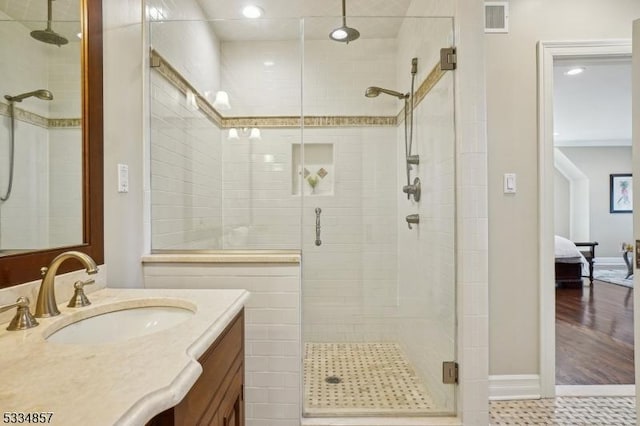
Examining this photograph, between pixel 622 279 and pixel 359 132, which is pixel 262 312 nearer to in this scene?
pixel 359 132

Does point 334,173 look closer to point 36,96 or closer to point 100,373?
point 36,96

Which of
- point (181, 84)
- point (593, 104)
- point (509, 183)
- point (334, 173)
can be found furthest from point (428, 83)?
point (593, 104)

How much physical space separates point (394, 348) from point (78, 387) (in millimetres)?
2239

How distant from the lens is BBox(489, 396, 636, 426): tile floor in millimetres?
1700

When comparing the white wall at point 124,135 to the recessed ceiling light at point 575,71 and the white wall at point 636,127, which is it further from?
the recessed ceiling light at point 575,71

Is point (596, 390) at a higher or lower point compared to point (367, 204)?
lower

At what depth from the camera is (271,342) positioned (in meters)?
1.61

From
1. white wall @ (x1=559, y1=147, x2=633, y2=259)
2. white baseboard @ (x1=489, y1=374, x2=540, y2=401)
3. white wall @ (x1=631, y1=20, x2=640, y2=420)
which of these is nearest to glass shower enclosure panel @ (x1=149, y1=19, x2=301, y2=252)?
white baseboard @ (x1=489, y1=374, x2=540, y2=401)

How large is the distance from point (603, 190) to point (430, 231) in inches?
278

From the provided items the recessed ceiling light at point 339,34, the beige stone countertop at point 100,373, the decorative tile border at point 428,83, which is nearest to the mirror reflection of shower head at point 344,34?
the recessed ceiling light at point 339,34

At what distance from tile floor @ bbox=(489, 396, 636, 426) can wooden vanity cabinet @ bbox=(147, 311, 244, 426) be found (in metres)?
1.46

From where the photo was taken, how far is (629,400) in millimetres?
1886

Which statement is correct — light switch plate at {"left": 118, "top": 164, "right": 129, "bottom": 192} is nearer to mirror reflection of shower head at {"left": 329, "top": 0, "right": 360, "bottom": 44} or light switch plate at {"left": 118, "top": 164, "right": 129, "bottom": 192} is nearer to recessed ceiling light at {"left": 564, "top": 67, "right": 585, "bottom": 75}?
mirror reflection of shower head at {"left": 329, "top": 0, "right": 360, "bottom": 44}

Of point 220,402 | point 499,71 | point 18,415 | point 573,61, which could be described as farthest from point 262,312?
point 573,61
